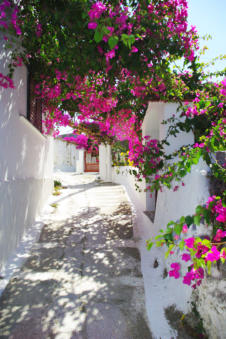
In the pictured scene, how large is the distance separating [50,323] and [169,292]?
1.29 meters

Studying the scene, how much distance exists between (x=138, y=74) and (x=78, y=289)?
2.70 meters

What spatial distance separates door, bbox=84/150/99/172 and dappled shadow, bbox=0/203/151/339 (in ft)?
53.1

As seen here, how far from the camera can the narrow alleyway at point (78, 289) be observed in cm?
235

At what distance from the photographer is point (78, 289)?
3.01m

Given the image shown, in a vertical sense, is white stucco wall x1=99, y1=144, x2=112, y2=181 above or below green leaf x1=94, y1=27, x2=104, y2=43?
below

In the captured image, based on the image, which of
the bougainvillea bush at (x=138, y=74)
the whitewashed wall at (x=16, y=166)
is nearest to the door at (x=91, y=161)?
the bougainvillea bush at (x=138, y=74)

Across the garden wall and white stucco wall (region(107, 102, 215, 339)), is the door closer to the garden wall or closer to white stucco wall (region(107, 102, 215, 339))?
white stucco wall (region(107, 102, 215, 339))

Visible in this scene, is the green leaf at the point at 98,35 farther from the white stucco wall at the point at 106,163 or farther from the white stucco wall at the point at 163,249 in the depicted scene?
the white stucco wall at the point at 106,163

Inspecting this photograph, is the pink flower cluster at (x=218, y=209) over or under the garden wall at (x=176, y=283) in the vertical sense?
over

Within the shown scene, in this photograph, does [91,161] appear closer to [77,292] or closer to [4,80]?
[4,80]

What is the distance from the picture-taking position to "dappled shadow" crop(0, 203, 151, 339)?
7.72ft

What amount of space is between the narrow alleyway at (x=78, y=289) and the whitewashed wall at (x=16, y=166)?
0.47m

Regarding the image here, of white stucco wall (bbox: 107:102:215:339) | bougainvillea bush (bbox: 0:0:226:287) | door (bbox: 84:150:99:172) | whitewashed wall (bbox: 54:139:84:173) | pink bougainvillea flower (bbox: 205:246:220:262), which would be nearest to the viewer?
pink bougainvillea flower (bbox: 205:246:220:262)

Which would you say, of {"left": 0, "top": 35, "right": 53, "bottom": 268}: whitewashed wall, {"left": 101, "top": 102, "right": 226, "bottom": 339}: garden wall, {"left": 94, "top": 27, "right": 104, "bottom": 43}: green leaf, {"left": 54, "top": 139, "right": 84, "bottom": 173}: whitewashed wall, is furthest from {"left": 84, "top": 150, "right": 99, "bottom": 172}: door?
{"left": 94, "top": 27, "right": 104, "bottom": 43}: green leaf
